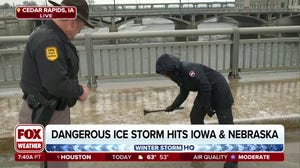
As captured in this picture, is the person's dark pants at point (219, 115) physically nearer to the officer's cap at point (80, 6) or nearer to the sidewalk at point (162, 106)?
the sidewalk at point (162, 106)

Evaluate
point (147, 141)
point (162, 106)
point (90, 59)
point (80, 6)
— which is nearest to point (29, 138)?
point (147, 141)

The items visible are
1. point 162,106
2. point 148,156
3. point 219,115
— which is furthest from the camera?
point 162,106

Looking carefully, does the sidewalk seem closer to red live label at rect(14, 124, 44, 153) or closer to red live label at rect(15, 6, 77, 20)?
red live label at rect(14, 124, 44, 153)

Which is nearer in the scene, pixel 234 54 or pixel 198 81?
pixel 198 81

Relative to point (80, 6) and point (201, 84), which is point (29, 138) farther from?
point (201, 84)

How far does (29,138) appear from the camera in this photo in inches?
77.5

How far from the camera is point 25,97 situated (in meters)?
2.39

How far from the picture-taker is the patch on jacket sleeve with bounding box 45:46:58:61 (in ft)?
6.73

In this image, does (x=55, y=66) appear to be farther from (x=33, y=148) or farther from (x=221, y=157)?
(x=221, y=157)

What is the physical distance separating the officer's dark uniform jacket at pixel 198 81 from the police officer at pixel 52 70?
1.06 meters

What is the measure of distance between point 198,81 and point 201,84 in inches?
1.6

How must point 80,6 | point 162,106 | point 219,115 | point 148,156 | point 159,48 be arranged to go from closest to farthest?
point 148,156 < point 80,6 < point 219,115 < point 162,106 < point 159,48

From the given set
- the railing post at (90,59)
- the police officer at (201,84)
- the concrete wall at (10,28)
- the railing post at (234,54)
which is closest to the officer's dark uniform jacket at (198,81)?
the police officer at (201,84)

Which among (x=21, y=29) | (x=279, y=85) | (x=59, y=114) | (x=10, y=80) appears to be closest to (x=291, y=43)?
(x=279, y=85)
